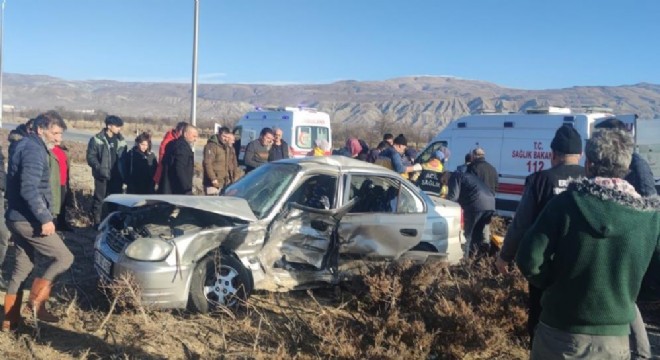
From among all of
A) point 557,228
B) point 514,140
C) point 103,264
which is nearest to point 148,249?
point 103,264

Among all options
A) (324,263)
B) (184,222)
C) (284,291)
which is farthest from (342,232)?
(184,222)

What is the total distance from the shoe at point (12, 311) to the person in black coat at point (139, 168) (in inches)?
176

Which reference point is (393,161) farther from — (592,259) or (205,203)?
(592,259)

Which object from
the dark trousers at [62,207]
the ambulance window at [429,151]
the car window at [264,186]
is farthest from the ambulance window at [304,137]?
the car window at [264,186]

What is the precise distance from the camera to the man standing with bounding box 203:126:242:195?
28.9 ft

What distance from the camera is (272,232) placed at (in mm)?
5785

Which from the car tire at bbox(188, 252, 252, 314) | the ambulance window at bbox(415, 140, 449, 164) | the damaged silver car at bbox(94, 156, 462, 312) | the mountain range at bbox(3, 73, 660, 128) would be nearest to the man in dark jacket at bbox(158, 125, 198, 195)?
the damaged silver car at bbox(94, 156, 462, 312)

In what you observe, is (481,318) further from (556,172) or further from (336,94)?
(336,94)

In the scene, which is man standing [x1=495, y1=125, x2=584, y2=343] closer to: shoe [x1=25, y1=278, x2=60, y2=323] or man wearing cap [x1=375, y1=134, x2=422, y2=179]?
shoe [x1=25, y1=278, x2=60, y2=323]

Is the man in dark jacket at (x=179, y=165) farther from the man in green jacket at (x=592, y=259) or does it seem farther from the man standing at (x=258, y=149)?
the man in green jacket at (x=592, y=259)

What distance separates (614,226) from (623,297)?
0.33m

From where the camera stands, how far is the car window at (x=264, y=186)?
19.7 ft

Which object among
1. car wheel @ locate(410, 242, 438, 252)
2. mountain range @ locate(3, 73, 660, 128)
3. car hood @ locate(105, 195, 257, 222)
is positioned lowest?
car wheel @ locate(410, 242, 438, 252)

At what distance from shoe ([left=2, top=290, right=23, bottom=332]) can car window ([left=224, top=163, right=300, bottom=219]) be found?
2120 millimetres
